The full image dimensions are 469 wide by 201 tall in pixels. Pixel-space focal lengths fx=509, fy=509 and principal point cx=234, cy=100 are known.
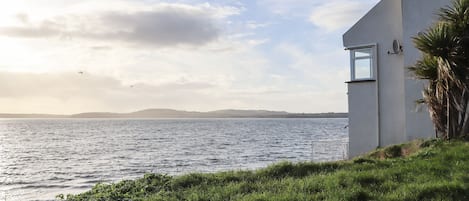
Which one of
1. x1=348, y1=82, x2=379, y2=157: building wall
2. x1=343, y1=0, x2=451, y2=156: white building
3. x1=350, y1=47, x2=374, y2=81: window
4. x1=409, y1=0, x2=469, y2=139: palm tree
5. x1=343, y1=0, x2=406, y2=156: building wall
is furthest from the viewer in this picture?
x1=350, y1=47, x2=374, y2=81: window

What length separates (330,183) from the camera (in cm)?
970

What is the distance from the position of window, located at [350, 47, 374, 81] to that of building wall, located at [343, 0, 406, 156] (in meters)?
0.28

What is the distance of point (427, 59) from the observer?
1493 cm

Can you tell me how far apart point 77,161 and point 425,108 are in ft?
76.7

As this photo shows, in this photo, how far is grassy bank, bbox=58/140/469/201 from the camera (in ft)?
28.8

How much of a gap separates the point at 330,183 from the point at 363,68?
11081mm

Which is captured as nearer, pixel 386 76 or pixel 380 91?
pixel 386 76

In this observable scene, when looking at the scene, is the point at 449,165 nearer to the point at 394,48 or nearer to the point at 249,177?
the point at 249,177

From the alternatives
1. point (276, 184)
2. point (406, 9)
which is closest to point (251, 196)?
point (276, 184)

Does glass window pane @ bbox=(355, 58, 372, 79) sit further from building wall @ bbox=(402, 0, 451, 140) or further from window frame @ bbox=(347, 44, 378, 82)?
building wall @ bbox=(402, 0, 451, 140)

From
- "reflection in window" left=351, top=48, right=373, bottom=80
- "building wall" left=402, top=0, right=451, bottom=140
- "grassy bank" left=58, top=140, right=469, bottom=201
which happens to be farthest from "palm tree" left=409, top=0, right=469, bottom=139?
"reflection in window" left=351, top=48, right=373, bottom=80

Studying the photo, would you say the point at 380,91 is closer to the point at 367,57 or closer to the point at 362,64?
the point at 362,64

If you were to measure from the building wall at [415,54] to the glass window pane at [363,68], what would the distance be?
1.92 metres

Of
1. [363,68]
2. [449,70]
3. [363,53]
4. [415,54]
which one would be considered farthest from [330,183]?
[363,53]
